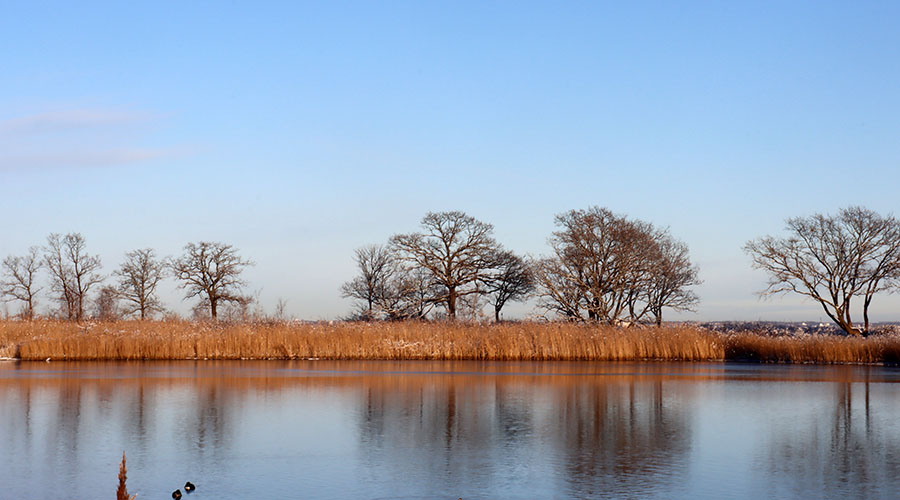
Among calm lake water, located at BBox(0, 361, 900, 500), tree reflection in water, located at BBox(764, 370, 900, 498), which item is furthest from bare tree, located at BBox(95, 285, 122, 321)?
tree reflection in water, located at BBox(764, 370, 900, 498)

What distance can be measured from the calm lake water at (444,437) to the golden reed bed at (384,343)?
7739 mm

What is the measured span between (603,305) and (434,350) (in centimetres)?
1775

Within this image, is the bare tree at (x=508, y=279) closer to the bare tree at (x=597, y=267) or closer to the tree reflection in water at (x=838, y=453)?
the bare tree at (x=597, y=267)

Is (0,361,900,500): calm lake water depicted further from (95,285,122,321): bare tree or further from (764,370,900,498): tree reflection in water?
(95,285,122,321): bare tree

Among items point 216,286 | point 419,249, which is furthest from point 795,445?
point 216,286

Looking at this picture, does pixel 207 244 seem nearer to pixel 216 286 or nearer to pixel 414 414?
pixel 216 286

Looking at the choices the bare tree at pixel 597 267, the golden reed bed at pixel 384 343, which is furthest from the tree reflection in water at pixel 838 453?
the bare tree at pixel 597 267

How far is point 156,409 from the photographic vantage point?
1463 centimetres

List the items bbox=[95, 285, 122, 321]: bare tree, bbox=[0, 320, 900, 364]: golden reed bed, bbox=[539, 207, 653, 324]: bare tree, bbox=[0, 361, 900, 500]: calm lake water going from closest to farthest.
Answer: bbox=[0, 361, 900, 500]: calm lake water → bbox=[0, 320, 900, 364]: golden reed bed → bbox=[539, 207, 653, 324]: bare tree → bbox=[95, 285, 122, 321]: bare tree

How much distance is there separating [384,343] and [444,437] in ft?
61.4

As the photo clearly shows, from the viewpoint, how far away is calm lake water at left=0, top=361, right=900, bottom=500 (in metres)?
8.79

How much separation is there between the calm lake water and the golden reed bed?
7.74 m

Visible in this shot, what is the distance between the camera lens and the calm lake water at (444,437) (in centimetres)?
879

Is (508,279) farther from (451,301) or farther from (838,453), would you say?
(838,453)
